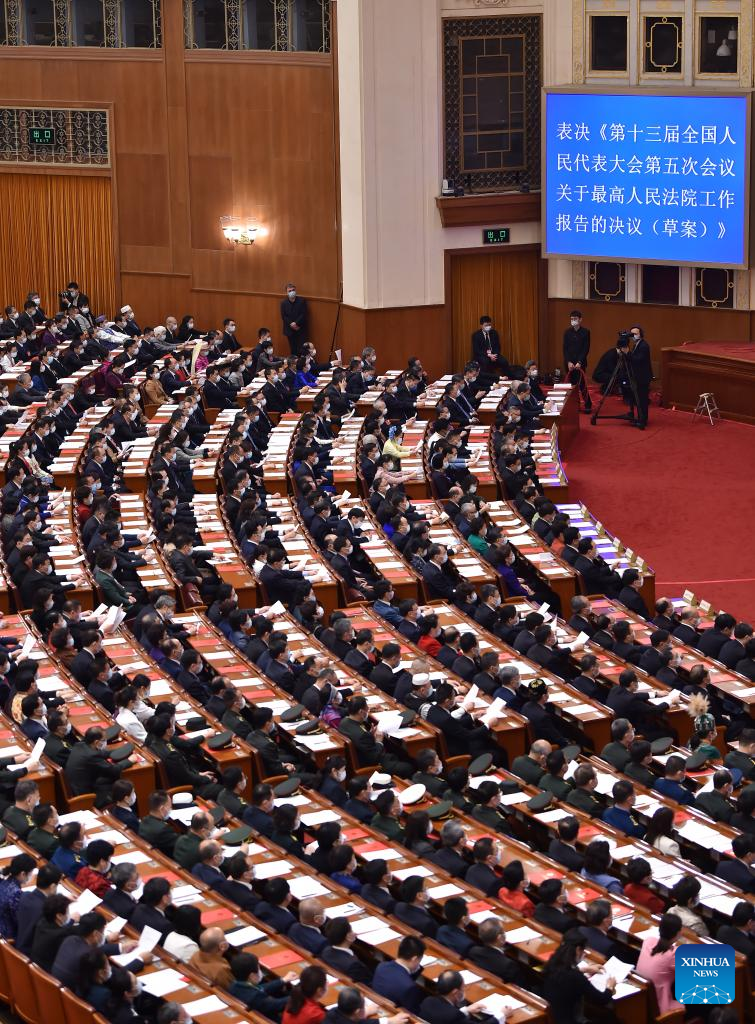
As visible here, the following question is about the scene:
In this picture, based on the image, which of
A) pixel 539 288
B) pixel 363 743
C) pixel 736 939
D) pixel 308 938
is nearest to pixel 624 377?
pixel 539 288

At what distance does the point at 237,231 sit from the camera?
30.7 m

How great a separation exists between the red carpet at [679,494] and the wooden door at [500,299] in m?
2.55

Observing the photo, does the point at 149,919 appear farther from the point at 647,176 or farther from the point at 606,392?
the point at 647,176

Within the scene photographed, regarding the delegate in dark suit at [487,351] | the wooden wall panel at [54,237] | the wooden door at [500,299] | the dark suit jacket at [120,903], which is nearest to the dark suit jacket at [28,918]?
the dark suit jacket at [120,903]

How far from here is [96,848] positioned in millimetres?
11539

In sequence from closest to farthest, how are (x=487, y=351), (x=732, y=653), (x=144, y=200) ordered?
(x=732, y=653), (x=487, y=351), (x=144, y=200)

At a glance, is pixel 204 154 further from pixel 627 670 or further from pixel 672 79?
pixel 627 670

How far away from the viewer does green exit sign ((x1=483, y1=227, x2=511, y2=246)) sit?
2944cm

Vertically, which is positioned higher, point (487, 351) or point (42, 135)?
point (42, 135)

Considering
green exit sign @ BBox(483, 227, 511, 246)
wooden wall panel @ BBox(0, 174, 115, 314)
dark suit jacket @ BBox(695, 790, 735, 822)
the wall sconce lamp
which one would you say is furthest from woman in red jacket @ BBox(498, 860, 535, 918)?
wooden wall panel @ BBox(0, 174, 115, 314)

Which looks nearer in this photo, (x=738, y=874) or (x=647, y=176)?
(x=738, y=874)

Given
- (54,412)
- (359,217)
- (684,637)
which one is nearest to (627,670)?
(684,637)

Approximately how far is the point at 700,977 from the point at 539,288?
20.8 m

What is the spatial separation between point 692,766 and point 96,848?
4820 mm
